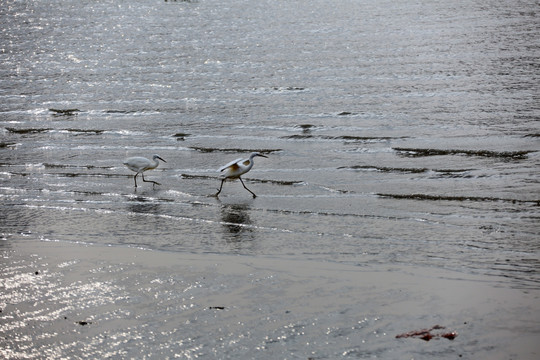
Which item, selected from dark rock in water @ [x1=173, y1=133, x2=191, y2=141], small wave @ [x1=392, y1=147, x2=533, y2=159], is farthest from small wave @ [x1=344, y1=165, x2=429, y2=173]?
dark rock in water @ [x1=173, y1=133, x2=191, y2=141]

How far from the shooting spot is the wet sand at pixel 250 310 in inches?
255

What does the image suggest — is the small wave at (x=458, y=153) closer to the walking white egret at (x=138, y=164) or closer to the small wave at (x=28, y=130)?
the walking white egret at (x=138, y=164)

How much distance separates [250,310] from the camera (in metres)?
7.34

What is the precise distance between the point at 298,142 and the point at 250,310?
9.62 metres

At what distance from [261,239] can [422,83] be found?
1364cm

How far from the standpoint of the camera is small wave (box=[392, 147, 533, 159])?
14493mm

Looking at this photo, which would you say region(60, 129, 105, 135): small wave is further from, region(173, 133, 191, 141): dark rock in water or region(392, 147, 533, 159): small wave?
region(392, 147, 533, 159): small wave

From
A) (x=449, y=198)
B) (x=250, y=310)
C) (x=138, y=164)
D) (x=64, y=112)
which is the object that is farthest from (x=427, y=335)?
(x=64, y=112)

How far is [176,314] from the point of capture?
23.8 ft

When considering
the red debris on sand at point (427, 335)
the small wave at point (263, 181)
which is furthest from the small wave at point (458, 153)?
the red debris on sand at point (427, 335)

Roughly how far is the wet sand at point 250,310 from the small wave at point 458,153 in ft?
22.4

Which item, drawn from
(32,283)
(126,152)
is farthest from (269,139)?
(32,283)

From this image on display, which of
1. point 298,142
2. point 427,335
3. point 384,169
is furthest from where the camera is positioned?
point 298,142

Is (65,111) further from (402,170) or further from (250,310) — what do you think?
(250,310)
